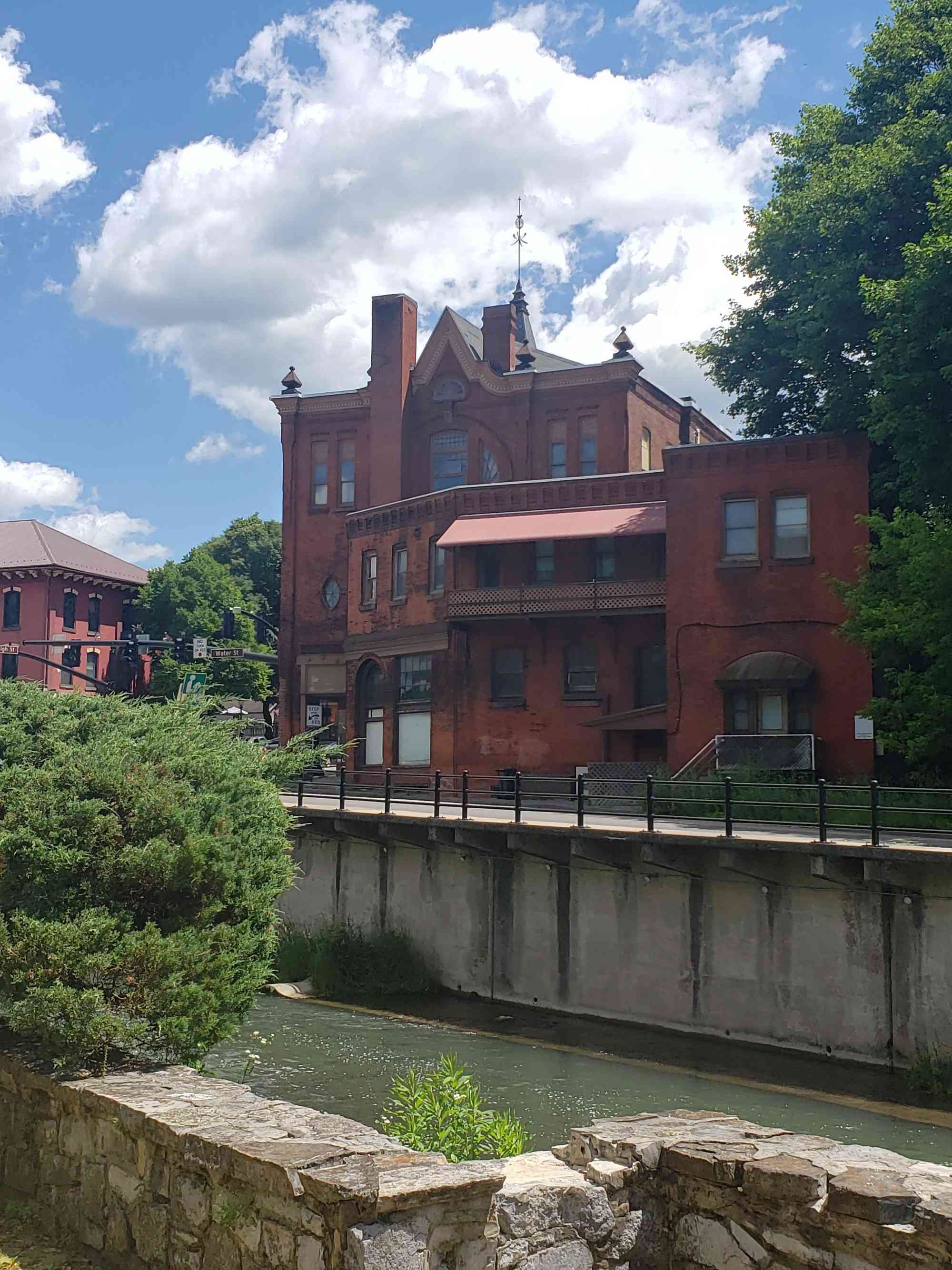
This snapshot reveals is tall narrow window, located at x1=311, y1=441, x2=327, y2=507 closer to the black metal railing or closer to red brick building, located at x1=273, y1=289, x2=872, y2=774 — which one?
red brick building, located at x1=273, y1=289, x2=872, y2=774

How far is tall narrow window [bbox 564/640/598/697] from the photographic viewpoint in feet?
122

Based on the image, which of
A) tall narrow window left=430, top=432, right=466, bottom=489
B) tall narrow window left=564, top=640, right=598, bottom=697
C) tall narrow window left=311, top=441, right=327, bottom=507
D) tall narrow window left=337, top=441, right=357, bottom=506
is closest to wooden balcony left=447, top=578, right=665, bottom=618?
tall narrow window left=564, top=640, right=598, bottom=697

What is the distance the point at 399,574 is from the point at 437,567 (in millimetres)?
2261

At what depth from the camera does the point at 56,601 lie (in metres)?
72.7

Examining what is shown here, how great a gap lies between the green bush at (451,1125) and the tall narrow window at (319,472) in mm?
41386

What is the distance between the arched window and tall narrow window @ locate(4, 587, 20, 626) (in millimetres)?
37011

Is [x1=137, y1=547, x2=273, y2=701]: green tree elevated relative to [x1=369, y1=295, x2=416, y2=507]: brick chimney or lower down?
lower down

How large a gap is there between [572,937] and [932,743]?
8.42 meters

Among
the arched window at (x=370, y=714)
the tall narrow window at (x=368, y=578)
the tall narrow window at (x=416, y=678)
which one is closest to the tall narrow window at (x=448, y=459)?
the tall narrow window at (x=368, y=578)

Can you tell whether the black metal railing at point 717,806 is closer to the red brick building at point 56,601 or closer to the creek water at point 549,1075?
the creek water at point 549,1075

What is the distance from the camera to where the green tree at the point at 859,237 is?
2892cm

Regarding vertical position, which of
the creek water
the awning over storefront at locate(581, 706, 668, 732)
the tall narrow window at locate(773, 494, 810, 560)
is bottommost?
the creek water

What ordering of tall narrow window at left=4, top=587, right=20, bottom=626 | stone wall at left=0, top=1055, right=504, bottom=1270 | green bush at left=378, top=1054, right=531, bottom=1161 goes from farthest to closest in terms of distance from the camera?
tall narrow window at left=4, top=587, right=20, bottom=626 < green bush at left=378, top=1054, right=531, bottom=1161 < stone wall at left=0, top=1055, right=504, bottom=1270

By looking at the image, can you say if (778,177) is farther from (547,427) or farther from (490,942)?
(490,942)
